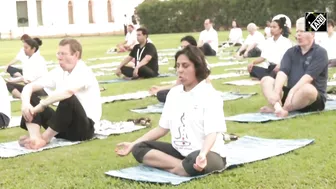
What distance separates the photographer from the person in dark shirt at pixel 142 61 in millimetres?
13227

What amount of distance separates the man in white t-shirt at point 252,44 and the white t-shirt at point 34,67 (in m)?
8.11

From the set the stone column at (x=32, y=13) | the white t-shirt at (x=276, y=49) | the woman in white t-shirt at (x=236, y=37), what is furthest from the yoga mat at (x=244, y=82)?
the stone column at (x=32, y=13)

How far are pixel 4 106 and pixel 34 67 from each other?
3492 mm

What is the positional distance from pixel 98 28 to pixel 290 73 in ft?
177

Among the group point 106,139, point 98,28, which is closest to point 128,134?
point 106,139

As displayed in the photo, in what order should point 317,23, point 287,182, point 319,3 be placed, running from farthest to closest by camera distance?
point 319,3 → point 317,23 → point 287,182

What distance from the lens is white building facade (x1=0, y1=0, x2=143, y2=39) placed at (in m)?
56.6

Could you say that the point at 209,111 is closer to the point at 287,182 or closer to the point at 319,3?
the point at 287,182

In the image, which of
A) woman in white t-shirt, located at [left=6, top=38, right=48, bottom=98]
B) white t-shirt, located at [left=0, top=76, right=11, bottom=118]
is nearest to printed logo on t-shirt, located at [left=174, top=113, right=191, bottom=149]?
white t-shirt, located at [left=0, top=76, right=11, bottom=118]

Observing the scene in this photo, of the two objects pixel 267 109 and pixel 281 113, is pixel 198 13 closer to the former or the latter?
pixel 267 109

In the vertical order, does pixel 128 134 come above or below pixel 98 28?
above

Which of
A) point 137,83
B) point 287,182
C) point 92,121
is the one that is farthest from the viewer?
point 137,83

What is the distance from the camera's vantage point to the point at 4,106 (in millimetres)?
7613

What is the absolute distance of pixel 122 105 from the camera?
969 cm
